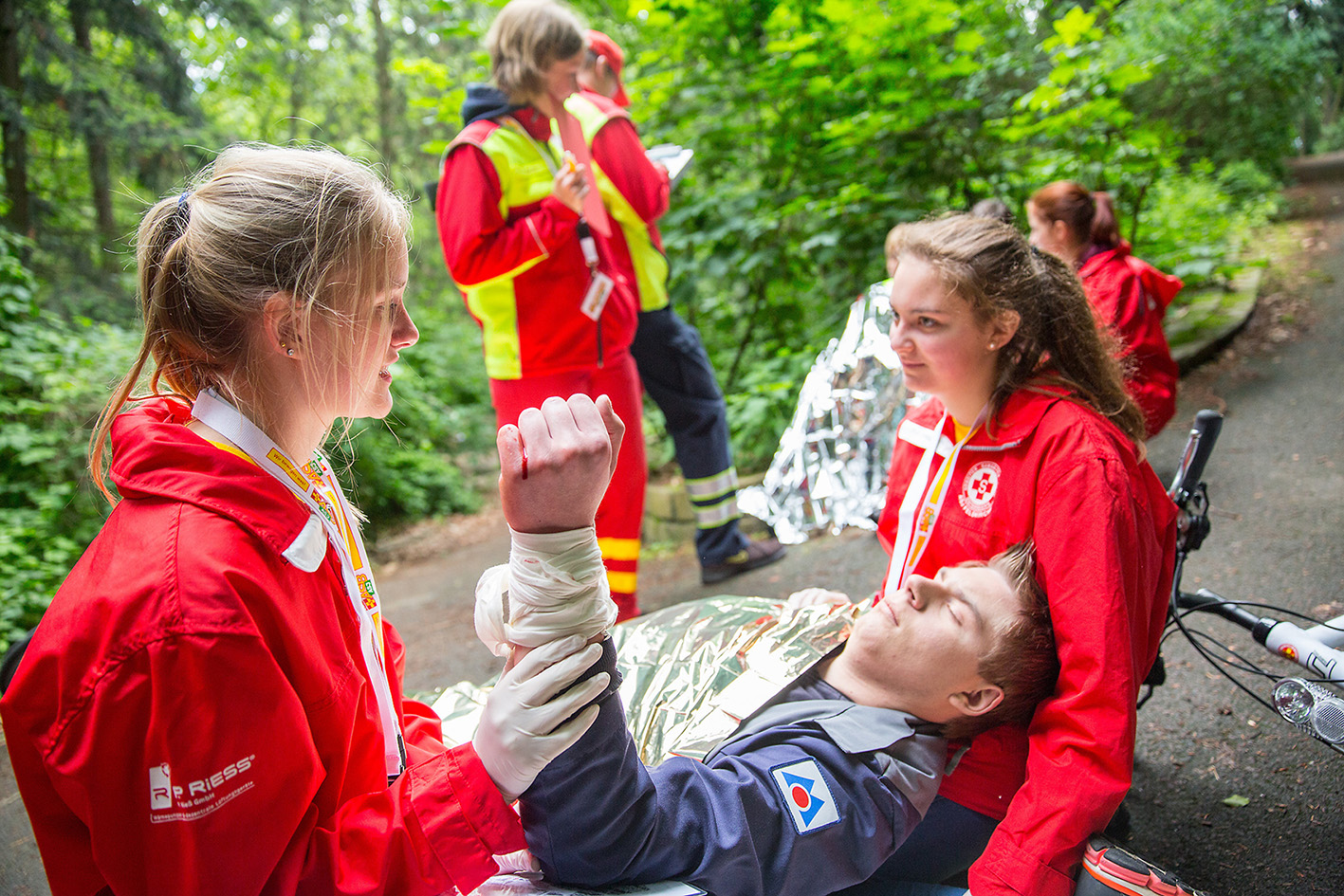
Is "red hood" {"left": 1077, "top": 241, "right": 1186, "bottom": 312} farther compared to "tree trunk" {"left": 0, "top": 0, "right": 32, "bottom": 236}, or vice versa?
"tree trunk" {"left": 0, "top": 0, "right": 32, "bottom": 236}

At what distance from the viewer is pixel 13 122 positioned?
6.62m

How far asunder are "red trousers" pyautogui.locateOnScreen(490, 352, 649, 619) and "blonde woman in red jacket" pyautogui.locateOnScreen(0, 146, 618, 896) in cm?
165

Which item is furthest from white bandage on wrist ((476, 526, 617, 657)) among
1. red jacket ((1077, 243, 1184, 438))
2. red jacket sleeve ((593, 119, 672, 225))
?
red jacket ((1077, 243, 1184, 438))

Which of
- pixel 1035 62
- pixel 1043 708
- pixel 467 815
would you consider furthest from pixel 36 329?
pixel 1035 62

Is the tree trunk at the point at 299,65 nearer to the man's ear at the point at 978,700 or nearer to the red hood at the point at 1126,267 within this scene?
the red hood at the point at 1126,267

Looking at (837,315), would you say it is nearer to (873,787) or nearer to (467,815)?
(873,787)

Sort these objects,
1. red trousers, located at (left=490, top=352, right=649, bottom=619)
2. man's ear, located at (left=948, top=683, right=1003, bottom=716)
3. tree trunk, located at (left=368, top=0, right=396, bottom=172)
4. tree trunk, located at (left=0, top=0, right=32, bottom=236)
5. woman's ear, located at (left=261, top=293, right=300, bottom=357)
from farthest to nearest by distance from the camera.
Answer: tree trunk, located at (left=368, top=0, right=396, bottom=172) < tree trunk, located at (left=0, top=0, right=32, bottom=236) < red trousers, located at (left=490, top=352, right=649, bottom=619) < man's ear, located at (left=948, top=683, right=1003, bottom=716) < woman's ear, located at (left=261, top=293, right=300, bottom=357)

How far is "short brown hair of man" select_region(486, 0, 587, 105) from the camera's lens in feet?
9.64

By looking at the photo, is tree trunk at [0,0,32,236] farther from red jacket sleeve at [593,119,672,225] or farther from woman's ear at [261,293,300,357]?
woman's ear at [261,293,300,357]

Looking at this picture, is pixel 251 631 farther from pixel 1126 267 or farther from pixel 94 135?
pixel 94 135

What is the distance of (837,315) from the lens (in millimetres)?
5625

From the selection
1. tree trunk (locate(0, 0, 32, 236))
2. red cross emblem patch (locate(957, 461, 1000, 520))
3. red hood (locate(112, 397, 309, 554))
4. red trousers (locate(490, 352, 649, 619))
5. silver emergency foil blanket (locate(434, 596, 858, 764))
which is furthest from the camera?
tree trunk (locate(0, 0, 32, 236))

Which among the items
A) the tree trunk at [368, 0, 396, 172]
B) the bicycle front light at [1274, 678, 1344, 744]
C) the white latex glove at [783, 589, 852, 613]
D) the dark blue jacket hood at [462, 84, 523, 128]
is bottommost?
the bicycle front light at [1274, 678, 1344, 744]

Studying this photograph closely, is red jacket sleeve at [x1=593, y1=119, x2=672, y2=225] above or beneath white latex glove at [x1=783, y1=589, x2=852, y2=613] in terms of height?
above
